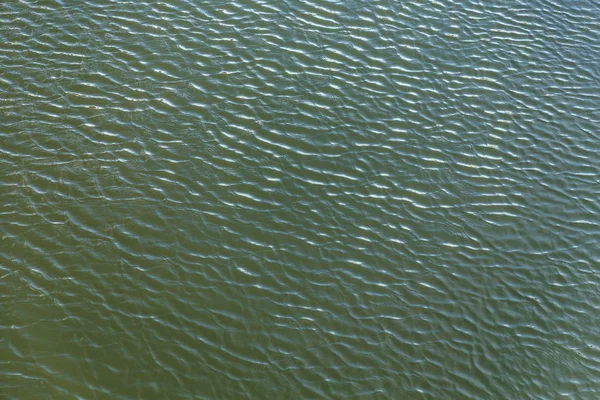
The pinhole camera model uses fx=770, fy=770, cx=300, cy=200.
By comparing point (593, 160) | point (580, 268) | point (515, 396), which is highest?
point (593, 160)

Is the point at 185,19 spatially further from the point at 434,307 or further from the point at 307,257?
the point at 434,307

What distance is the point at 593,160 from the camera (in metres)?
27.0

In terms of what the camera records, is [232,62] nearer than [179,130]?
No

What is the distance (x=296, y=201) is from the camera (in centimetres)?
2373

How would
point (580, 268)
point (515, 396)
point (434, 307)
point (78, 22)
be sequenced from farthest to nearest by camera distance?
point (78, 22) → point (580, 268) → point (434, 307) → point (515, 396)

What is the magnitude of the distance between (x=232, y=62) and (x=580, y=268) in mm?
13999

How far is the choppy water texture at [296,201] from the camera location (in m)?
19.7

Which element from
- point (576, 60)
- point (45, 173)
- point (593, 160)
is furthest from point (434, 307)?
point (576, 60)

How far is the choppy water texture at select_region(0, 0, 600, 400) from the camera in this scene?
19.7m

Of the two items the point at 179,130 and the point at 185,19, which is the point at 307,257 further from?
the point at 185,19

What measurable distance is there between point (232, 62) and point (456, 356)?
13834 millimetres

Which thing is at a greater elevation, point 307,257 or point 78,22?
point 78,22

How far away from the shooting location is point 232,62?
92.8 ft

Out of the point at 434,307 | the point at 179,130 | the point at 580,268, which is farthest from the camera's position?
the point at 179,130
